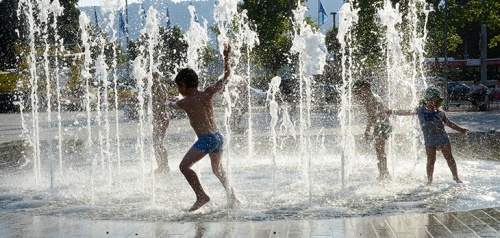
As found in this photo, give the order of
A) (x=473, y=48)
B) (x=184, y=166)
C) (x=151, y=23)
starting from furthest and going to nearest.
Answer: (x=473, y=48) < (x=151, y=23) < (x=184, y=166)

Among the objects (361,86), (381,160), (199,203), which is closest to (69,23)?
(361,86)

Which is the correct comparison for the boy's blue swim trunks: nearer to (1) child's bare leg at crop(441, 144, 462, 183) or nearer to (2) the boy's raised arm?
(2) the boy's raised arm

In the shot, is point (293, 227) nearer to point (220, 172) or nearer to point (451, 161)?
point (220, 172)

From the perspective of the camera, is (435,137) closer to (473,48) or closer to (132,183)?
(132,183)

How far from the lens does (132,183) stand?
837 cm

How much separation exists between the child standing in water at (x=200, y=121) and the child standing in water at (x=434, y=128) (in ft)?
8.06

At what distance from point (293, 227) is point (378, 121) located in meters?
3.14

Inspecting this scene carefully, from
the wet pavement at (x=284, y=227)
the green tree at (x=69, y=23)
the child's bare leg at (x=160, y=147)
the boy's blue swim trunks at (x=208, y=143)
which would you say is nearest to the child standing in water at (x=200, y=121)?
the boy's blue swim trunks at (x=208, y=143)

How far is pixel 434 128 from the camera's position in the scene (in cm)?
761

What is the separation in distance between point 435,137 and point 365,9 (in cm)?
2480

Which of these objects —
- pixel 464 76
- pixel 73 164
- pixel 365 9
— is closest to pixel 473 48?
pixel 464 76

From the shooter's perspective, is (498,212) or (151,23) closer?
(498,212)

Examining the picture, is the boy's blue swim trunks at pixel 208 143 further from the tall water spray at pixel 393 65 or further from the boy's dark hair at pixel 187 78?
the tall water spray at pixel 393 65

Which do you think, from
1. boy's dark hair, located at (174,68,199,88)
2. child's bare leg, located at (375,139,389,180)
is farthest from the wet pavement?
child's bare leg, located at (375,139,389,180)
